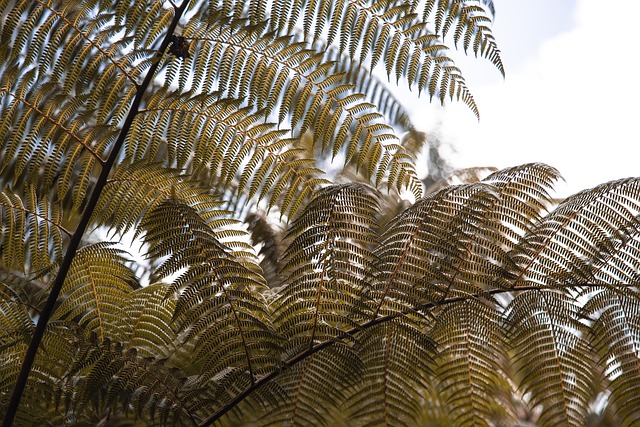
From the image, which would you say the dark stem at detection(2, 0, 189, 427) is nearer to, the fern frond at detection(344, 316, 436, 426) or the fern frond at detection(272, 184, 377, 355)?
the fern frond at detection(272, 184, 377, 355)

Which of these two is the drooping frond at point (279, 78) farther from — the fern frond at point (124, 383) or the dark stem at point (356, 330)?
the fern frond at point (124, 383)

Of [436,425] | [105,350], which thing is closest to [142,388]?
[105,350]

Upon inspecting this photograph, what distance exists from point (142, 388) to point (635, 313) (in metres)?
0.95

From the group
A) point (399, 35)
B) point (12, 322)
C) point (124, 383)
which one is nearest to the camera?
point (124, 383)

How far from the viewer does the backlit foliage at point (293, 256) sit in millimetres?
1175

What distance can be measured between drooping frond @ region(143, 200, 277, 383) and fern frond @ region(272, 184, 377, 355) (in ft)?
0.23

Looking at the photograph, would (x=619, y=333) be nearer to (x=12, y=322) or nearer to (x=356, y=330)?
(x=356, y=330)

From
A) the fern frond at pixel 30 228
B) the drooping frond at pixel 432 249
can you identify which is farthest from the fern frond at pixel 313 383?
the fern frond at pixel 30 228

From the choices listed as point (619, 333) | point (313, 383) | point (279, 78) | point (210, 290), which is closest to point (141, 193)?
point (210, 290)

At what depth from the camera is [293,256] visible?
4.13 feet

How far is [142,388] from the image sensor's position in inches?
43.1

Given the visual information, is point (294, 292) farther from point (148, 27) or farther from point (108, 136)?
point (148, 27)

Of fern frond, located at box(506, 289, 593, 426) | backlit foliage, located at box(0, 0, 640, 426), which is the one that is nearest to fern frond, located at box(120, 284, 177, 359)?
backlit foliage, located at box(0, 0, 640, 426)

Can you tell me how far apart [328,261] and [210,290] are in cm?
24
